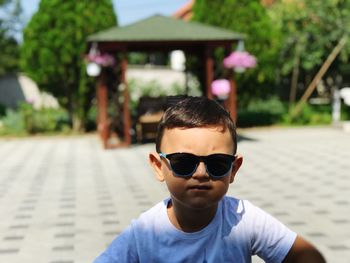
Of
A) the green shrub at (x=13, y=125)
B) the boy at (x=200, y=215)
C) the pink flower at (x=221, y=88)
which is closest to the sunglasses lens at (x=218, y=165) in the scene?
the boy at (x=200, y=215)

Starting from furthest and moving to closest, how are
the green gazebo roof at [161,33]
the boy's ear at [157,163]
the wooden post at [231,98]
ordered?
the wooden post at [231,98], the green gazebo roof at [161,33], the boy's ear at [157,163]

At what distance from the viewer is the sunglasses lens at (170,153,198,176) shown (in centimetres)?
178

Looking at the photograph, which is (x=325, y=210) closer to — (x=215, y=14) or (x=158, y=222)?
(x=158, y=222)

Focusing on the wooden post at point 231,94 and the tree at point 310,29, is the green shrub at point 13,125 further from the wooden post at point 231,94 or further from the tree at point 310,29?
the tree at point 310,29

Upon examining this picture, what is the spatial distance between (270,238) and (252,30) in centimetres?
1974

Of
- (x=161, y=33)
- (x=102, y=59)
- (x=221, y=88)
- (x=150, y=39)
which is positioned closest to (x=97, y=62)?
(x=102, y=59)

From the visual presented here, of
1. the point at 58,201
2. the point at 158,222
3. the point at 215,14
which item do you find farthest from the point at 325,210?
the point at 215,14

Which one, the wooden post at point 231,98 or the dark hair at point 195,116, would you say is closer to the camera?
the dark hair at point 195,116

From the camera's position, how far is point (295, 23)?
22.6 metres

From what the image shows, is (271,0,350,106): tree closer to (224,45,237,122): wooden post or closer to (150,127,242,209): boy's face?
(224,45,237,122): wooden post

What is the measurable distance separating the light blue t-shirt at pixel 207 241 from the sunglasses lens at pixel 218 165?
0.23m

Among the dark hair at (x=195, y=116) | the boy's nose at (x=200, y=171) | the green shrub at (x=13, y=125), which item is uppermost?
the dark hair at (x=195, y=116)

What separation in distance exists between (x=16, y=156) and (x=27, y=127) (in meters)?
6.20

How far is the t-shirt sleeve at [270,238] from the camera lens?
1.86 m
